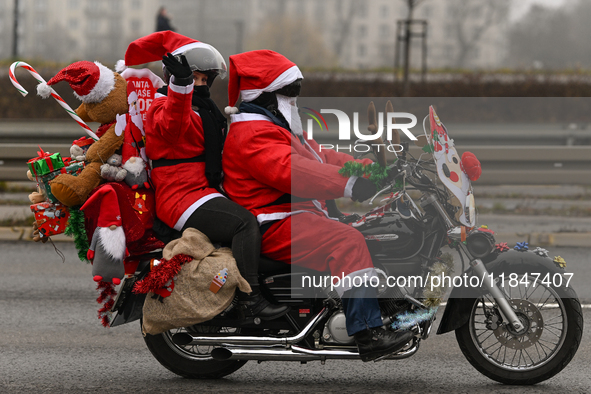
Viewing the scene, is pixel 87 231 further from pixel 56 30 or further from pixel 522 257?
pixel 56 30

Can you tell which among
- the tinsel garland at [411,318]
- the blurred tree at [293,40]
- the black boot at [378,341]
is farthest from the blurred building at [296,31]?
the black boot at [378,341]

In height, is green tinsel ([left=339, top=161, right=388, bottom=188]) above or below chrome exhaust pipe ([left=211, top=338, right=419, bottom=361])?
above

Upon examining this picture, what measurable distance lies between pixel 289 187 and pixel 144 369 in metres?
1.61

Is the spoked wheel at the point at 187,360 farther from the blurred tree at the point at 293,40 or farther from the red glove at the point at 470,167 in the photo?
the blurred tree at the point at 293,40

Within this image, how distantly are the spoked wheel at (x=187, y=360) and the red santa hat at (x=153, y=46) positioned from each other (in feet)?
5.09

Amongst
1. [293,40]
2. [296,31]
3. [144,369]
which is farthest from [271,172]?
[296,31]

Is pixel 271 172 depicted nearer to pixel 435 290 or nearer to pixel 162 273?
pixel 162 273

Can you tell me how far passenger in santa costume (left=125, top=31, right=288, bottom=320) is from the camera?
12.3ft

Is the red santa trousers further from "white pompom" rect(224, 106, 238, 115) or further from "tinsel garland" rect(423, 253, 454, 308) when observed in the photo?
"white pompom" rect(224, 106, 238, 115)

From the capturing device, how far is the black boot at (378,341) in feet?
12.3

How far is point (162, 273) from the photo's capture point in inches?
144

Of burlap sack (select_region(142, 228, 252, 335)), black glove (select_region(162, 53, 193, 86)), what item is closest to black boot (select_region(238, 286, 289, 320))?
burlap sack (select_region(142, 228, 252, 335))

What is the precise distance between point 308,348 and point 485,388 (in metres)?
1.07

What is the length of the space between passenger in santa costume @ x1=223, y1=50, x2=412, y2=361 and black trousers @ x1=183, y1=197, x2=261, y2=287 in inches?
3.2
